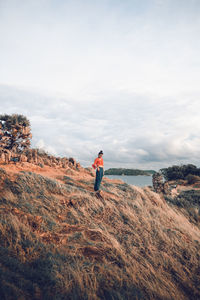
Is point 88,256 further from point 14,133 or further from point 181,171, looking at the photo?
point 181,171

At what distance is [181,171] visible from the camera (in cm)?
3328

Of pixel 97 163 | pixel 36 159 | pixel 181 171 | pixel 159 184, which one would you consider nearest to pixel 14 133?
pixel 36 159

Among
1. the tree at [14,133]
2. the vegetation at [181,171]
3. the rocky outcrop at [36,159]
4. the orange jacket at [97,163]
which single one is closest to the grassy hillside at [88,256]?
the orange jacket at [97,163]

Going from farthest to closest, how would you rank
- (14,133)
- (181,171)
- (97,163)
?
(181,171), (14,133), (97,163)

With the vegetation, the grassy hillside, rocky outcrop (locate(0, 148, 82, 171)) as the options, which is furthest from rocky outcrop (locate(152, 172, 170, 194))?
the vegetation

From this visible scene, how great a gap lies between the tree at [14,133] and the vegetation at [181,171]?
2750 centimetres

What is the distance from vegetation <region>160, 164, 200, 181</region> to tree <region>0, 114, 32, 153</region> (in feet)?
90.2

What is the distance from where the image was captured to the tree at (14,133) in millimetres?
14062

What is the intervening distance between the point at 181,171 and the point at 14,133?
29.6 metres

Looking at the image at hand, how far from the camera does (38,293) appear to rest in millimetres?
2570

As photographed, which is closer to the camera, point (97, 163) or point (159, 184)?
point (97, 163)

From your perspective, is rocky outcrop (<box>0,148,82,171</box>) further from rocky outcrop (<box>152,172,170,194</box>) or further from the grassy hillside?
rocky outcrop (<box>152,172,170,194</box>)

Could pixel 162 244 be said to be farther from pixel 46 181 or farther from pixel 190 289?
pixel 46 181

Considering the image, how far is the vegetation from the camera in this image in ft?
107
